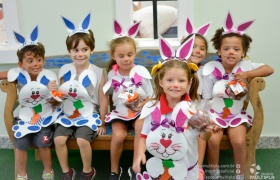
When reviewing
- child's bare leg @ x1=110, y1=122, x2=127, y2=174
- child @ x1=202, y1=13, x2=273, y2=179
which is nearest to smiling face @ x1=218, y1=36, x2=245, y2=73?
child @ x1=202, y1=13, x2=273, y2=179

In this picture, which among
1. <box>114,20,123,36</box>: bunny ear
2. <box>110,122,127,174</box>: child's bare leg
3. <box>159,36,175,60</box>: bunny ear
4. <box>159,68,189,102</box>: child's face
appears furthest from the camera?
<box>114,20,123,36</box>: bunny ear

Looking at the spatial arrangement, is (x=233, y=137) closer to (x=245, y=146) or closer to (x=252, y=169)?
(x=245, y=146)

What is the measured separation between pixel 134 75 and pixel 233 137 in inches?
36.7

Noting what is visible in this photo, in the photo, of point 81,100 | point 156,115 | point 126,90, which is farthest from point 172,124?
point 81,100

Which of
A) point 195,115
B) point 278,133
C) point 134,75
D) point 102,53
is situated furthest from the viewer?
point 278,133

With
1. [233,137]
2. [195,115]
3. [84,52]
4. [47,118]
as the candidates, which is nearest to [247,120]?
[233,137]

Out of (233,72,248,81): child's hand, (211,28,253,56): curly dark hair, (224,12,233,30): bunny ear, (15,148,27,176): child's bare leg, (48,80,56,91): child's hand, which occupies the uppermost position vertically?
(224,12,233,30): bunny ear

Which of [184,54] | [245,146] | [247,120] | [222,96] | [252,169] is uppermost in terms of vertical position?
[184,54]

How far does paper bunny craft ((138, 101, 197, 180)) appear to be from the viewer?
2281mm

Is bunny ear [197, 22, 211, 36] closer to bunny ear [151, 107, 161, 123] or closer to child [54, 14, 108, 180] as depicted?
child [54, 14, 108, 180]

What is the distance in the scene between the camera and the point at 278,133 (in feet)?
12.1

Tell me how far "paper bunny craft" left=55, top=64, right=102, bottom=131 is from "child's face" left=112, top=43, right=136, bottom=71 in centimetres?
28

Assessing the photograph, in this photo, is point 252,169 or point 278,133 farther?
point 278,133

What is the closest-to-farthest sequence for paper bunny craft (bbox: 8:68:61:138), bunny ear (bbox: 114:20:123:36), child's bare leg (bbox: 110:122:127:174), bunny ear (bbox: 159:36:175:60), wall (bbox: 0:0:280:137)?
bunny ear (bbox: 159:36:175:60) < child's bare leg (bbox: 110:122:127:174) < paper bunny craft (bbox: 8:68:61:138) < bunny ear (bbox: 114:20:123:36) < wall (bbox: 0:0:280:137)
